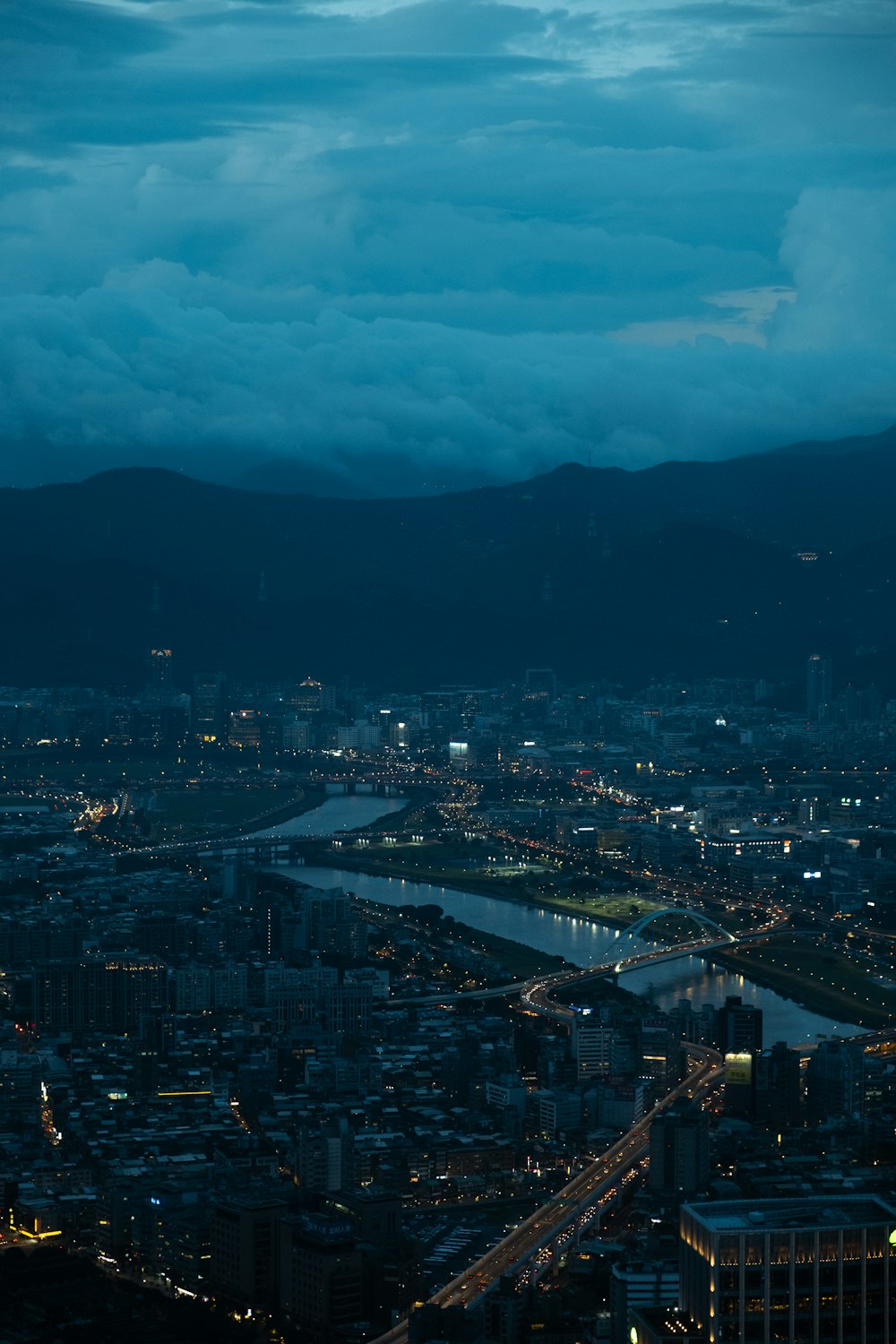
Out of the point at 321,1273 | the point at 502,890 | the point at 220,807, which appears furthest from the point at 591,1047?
the point at 220,807

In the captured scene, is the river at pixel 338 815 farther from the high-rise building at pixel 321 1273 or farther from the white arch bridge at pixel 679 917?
the high-rise building at pixel 321 1273

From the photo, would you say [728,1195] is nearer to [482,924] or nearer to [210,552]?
[482,924]

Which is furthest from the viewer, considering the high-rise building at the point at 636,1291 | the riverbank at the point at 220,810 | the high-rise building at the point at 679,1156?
the riverbank at the point at 220,810

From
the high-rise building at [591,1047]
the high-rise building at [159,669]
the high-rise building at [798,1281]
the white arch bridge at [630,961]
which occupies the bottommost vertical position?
the white arch bridge at [630,961]

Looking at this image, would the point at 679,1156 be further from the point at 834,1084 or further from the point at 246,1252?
the point at 246,1252

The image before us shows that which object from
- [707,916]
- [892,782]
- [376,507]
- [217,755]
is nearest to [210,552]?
[376,507]

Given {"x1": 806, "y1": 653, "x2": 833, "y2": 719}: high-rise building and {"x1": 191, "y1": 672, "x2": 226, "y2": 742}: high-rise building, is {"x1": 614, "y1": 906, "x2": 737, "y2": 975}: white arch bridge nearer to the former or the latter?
{"x1": 191, "y1": 672, "x2": 226, "y2": 742}: high-rise building

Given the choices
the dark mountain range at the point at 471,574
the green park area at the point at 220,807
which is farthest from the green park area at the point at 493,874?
→ the dark mountain range at the point at 471,574
